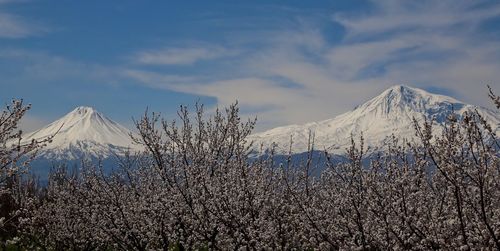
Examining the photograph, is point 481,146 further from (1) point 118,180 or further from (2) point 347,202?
(1) point 118,180

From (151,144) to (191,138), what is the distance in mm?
1256

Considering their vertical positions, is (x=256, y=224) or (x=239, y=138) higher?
(x=239, y=138)

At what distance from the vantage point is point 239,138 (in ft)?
53.8

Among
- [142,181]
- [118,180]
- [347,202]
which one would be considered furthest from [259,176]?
[118,180]

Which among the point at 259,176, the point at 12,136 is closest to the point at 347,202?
the point at 259,176

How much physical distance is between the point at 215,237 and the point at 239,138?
3822 millimetres

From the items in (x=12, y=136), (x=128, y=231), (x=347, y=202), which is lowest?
(x=128, y=231)

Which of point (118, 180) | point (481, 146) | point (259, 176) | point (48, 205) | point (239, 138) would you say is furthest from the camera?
point (48, 205)

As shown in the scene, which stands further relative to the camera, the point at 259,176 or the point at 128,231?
the point at 128,231

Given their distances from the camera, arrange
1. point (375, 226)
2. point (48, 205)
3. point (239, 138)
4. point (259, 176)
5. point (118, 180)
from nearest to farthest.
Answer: point (375, 226) < point (259, 176) < point (239, 138) < point (118, 180) < point (48, 205)

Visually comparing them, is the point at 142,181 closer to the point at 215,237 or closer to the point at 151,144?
the point at 151,144

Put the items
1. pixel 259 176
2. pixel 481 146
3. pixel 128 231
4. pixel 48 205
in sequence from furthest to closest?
1. pixel 48 205
2. pixel 128 231
3. pixel 259 176
4. pixel 481 146

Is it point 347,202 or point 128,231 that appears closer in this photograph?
point 347,202

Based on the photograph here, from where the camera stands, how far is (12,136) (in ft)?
26.8
